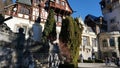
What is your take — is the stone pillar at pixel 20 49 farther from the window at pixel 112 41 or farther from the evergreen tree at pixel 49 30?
the window at pixel 112 41

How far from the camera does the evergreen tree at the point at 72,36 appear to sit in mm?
25906

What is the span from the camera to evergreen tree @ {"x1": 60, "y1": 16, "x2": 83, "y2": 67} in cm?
2591

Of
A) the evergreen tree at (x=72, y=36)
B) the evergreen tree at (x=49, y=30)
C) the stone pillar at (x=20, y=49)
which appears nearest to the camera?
the stone pillar at (x=20, y=49)

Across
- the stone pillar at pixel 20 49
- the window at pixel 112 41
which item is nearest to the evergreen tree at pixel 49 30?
the stone pillar at pixel 20 49

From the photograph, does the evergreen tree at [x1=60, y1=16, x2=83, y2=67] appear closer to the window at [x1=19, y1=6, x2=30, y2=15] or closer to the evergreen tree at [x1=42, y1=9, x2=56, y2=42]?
the evergreen tree at [x1=42, y1=9, x2=56, y2=42]

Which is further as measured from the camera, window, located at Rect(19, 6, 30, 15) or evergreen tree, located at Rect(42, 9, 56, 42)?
window, located at Rect(19, 6, 30, 15)

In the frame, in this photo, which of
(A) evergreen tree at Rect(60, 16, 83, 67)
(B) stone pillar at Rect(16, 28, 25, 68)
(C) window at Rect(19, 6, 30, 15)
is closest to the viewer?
(B) stone pillar at Rect(16, 28, 25, 68)

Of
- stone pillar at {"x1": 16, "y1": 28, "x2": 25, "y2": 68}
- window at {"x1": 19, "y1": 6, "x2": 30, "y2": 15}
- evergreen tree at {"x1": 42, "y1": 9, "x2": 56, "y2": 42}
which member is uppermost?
window at {"x1": 19, "y1": 6, "x2": 30, "y2": 15}

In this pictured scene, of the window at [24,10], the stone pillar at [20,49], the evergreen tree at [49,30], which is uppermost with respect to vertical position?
the window at [24,10]

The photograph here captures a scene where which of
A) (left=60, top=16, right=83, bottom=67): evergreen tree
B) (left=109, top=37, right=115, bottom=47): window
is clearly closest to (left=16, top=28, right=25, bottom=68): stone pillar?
(left=60, top=16, right=83, bottom=67): evergreen tree

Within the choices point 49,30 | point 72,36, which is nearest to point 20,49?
point 72,36

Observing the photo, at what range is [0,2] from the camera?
42.7m

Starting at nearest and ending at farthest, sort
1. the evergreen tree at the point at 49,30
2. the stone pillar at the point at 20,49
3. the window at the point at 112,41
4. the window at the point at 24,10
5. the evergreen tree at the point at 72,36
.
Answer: the stone pillar at the point at 20,49 < the evergreen tree at the point at 72,36 < the evergreen tree at the point at 49,30 < the window at the point at 24,10 < the window at the point at 112,41

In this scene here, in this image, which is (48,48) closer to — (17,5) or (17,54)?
(17,54)
